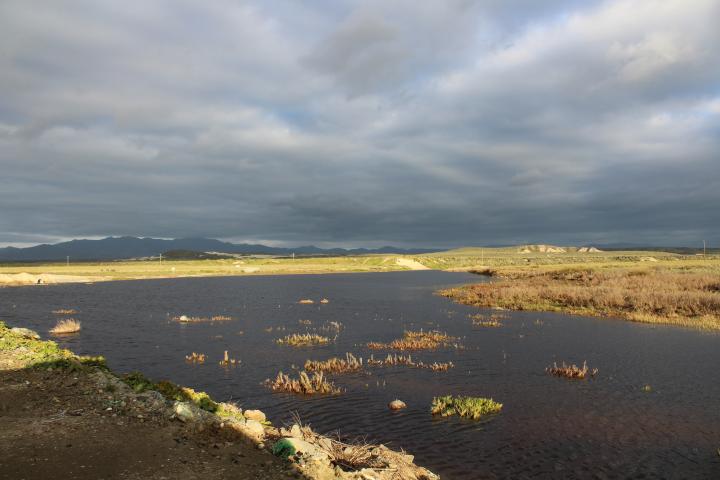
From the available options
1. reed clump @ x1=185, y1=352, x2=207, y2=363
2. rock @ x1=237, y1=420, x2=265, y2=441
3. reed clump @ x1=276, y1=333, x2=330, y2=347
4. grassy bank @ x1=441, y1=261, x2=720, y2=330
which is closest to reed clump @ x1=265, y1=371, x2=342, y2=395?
rock @ x1=237, y1=420, x2=265, y2=441

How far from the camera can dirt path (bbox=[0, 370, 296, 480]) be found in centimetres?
1182

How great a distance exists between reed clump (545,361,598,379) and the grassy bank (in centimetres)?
2297

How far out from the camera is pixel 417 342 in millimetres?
36406

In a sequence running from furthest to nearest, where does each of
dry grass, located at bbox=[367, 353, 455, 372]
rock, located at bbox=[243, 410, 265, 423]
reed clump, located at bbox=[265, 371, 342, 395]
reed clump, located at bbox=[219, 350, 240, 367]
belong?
reed clump, located at bbox=[219, 350, 240, 367], dry grass, located at bbox=[367, 353, 455, 372], reed clump, located at bbox=[265, 371, 342, 395], rock, located at bbox=[243, 410, 265, 423]

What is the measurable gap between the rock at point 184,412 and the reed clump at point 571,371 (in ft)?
68.7

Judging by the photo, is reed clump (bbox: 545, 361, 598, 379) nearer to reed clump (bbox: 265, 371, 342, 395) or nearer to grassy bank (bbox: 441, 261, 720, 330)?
reed clump (bbox: 265, 371, 342, 395)

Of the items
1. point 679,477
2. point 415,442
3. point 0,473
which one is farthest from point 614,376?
point 0,473

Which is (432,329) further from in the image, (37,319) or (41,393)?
(37,319)

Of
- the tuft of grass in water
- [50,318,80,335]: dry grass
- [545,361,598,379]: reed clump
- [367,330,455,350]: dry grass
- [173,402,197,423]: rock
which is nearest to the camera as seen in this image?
[173,402,197,423]: rock

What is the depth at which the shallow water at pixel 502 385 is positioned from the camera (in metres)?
16.5

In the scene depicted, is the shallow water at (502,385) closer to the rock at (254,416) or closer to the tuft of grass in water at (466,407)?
the tuft of grass in water at (466,407)

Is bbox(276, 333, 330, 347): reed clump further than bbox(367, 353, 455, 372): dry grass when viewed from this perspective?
Yes

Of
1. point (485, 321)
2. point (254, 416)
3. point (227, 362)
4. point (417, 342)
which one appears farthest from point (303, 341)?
point (485, 321)

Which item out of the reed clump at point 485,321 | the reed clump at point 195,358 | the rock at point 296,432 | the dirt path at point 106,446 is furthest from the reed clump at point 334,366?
the reed clump at point 485,321
